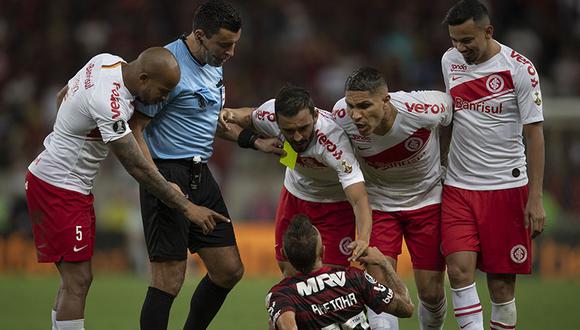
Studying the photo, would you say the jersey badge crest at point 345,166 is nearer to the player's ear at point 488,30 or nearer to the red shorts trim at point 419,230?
the red shorts trim at point 419,230

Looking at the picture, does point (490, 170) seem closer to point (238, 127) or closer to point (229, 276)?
point (238, 127)

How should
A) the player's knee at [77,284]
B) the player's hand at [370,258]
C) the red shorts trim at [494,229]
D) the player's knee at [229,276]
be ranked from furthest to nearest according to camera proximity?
the player's knee at [229,276] → the red shorts trim at [494,229] → the player's knee at [77,284] → the player's hand at [370,258]

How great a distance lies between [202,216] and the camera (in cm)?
675

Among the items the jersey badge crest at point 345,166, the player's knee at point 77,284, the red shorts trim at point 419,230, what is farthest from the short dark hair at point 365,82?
the player's knee at point 77,284

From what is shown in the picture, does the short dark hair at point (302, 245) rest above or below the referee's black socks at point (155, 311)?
above

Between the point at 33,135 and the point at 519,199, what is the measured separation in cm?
1102

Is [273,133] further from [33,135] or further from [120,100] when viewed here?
[33,135]

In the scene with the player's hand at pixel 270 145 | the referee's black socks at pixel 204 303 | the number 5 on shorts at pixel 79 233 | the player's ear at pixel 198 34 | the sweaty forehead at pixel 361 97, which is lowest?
the referee's black socks at pixel 204 303

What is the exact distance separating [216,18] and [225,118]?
0.85 meters

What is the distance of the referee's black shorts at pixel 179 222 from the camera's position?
7043 mm

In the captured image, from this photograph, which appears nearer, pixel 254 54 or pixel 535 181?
pixel 535 181

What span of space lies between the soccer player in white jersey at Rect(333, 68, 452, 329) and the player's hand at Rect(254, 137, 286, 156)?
443 mm

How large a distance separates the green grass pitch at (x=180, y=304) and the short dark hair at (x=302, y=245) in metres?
3.75

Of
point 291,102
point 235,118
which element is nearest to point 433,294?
point 291,102
